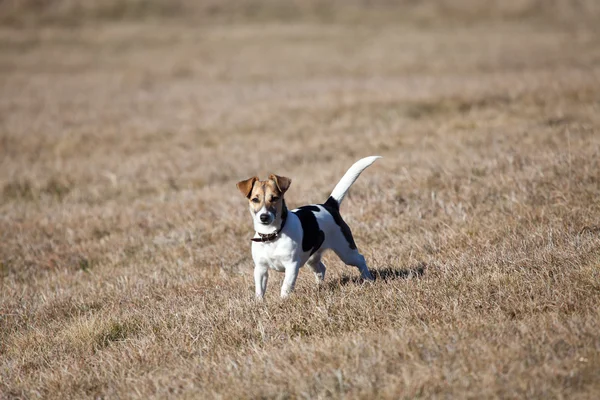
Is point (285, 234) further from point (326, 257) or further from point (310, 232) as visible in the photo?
point (326, 257)

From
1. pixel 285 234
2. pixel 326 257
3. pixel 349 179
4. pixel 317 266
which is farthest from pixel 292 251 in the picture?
pixel 326 257

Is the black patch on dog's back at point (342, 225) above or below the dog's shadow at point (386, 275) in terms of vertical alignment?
above

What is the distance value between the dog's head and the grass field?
71cm

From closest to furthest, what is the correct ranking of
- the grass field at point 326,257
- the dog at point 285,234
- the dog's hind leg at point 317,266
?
the grass field at point 326,257 → the dog at point 285,234 → the dog's hind leg at point 317,266

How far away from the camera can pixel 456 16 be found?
53938 millimetres

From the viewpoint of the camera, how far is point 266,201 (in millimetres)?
6094

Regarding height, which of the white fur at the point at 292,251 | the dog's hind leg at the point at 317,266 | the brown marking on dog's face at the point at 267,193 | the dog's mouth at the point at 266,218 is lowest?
the dog's hind leg at the point at 317,266

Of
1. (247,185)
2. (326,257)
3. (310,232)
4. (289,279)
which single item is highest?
Answer: (247,185)

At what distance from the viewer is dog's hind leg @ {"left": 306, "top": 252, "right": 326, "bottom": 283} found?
6867 mm

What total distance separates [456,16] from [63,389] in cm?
5361

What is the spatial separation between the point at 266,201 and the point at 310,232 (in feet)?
1.85

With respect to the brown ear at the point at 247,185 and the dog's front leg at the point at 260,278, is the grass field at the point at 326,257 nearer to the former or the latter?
the dog's front leg at the point at 260,278

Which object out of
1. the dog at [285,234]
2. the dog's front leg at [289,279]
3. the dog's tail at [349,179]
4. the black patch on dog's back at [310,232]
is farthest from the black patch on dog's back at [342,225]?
the dog's front leg at [289,279]

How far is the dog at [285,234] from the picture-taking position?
6.07 m
